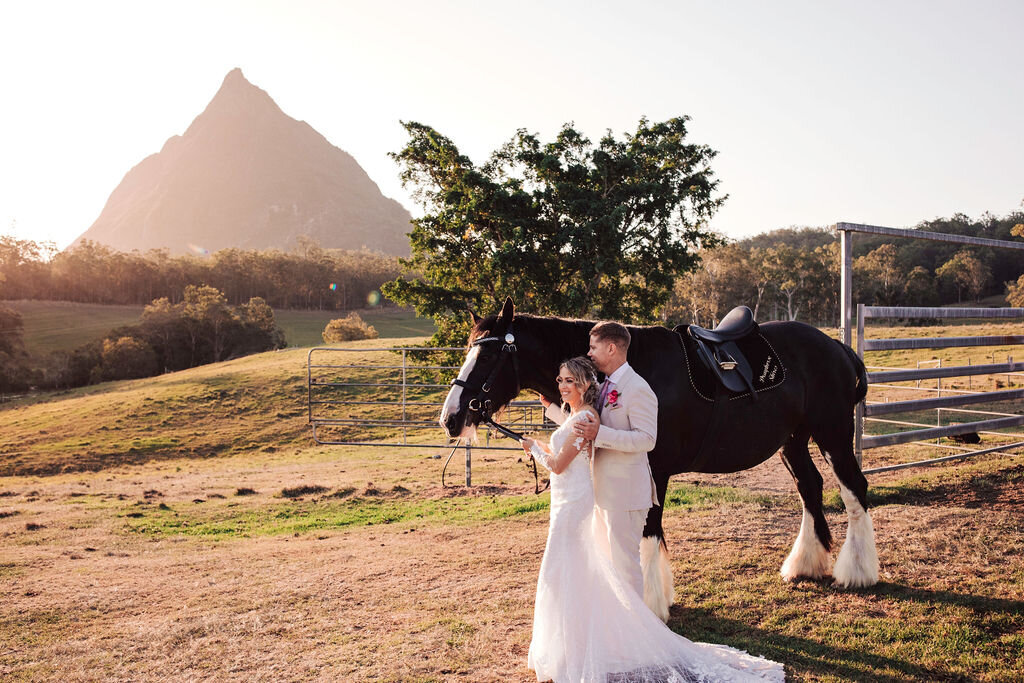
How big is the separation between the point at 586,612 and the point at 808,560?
2.30 metres

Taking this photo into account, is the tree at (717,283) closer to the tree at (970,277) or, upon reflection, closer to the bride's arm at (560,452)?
the tree at (970,277)

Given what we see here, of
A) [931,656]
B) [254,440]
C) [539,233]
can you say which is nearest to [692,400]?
[931,656]

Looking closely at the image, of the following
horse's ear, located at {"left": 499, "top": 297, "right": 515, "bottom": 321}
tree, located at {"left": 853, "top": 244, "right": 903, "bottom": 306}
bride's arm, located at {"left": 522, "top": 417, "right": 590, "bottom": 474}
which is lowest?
bride's arm, located at {"left": 522, "top": 417, "right": 590, "bottom": 474}

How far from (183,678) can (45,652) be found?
1.26m

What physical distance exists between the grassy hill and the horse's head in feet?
170

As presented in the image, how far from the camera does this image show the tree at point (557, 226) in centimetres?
1655

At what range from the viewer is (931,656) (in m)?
3.17

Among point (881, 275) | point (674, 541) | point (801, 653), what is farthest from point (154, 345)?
point (881, 275)

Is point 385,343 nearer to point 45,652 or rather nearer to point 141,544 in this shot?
point 141,544

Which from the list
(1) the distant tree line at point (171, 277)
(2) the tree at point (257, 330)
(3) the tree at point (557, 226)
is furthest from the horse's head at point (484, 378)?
(1) the distant tree line at point (171, 277)

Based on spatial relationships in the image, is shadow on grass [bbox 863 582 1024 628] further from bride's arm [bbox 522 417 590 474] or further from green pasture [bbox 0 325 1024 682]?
bride's arm [bbox 522 417 590 474]

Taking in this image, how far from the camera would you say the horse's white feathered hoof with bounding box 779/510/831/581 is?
4.30 m

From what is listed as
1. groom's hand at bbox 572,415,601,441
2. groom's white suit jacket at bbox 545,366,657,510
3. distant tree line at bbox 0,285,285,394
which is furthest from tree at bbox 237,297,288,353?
groom's hand at bbox 572,415,601,441

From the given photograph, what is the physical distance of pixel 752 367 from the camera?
162 inches
